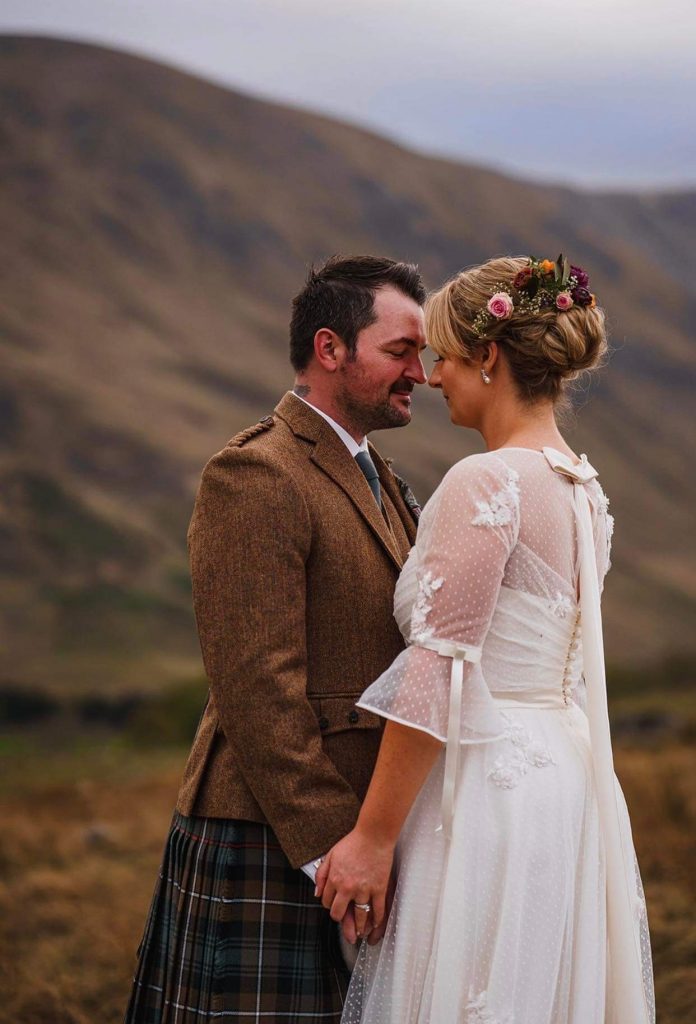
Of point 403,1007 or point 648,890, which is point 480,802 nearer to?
point 403,1007

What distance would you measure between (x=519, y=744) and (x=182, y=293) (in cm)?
3708

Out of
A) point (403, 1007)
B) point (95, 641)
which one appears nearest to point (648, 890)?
point (403, 1007)

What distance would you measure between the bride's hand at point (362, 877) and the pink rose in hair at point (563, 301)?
961 mm

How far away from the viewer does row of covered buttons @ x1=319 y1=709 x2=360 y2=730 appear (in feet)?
6.89

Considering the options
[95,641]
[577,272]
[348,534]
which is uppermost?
[577,272]

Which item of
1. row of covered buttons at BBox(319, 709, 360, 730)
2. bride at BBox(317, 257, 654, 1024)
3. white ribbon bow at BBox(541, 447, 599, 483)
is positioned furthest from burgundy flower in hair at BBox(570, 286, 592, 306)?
row of covered buttons at BBox(319, 709, 360, 730)

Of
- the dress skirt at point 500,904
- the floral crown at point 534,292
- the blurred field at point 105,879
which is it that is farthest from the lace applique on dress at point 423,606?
the blurred field at point 105,879

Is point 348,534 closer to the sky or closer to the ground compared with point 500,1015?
closer to the sky

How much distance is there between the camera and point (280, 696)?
2.01 meters

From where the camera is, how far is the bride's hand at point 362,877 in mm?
1939

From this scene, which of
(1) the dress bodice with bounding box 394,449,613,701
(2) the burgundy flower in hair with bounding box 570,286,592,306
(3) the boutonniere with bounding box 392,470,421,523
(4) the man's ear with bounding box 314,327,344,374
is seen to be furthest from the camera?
(3) the boutonniere with bounding box 392,470,421,523

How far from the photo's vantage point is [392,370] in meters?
2.31

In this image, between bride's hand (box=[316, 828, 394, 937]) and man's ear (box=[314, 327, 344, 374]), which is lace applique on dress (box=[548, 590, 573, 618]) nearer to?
bride's hand (box=[316, 828, 394, 937])

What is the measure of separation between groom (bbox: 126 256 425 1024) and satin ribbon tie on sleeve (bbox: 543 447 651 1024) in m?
0.38
